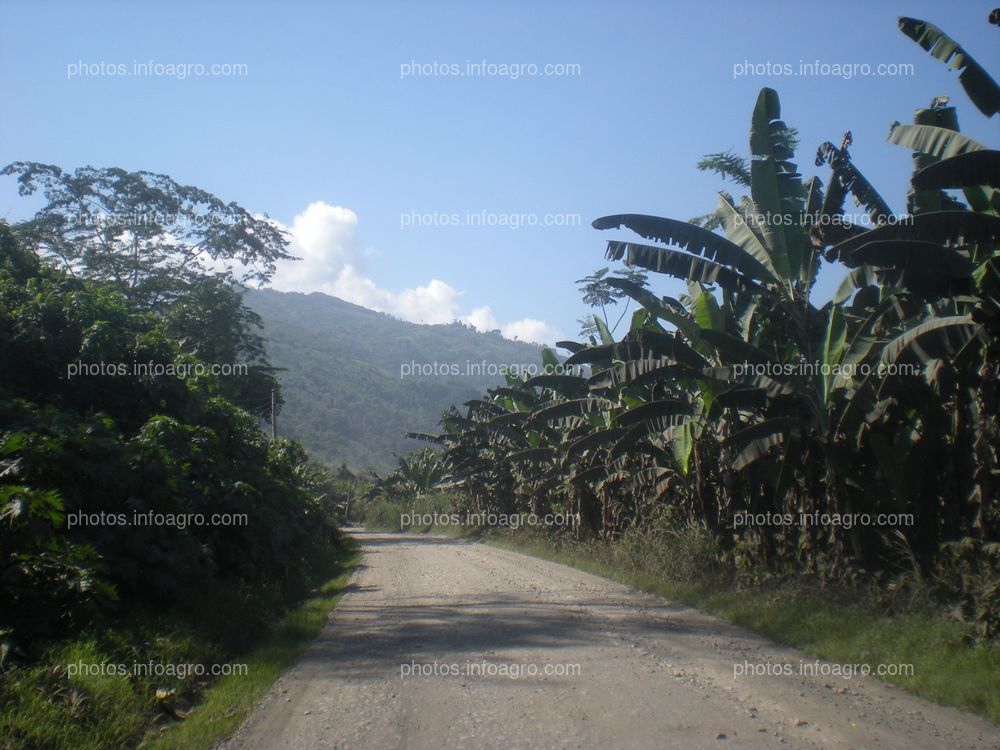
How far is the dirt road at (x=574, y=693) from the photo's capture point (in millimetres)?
5492

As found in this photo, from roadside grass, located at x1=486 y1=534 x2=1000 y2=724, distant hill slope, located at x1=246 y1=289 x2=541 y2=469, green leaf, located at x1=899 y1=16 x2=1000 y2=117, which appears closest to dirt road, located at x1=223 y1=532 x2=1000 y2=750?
roadside grass, located at x1=486 y1=534 x2=1000 y2=724

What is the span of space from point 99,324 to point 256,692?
7136mm

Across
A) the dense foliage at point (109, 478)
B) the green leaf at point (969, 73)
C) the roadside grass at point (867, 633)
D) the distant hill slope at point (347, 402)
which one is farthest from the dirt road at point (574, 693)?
the distant hill slope at point (347, 402)

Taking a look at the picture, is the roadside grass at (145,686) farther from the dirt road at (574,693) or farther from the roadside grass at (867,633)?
the roadside grass at (867,633)

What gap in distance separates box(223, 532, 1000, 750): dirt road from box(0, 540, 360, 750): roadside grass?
1.11 ft

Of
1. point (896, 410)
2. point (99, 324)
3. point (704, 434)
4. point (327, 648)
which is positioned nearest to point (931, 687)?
point (896, 410)

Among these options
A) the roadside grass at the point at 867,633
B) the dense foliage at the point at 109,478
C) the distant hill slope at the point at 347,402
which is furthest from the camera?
the distant hill slope at the point at 347,402

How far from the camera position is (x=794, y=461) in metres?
11.7

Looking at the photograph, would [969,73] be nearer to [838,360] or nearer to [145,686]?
[838,360]

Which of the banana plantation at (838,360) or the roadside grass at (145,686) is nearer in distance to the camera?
the roadside grass at (145,686)

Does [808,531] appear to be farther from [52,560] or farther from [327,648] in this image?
[52,560]

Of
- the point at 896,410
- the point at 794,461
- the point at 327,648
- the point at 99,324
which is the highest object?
the point at 99,324

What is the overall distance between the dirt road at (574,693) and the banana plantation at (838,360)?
89.3 inches

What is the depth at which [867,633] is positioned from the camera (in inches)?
319
